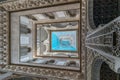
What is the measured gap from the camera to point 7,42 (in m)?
15.5

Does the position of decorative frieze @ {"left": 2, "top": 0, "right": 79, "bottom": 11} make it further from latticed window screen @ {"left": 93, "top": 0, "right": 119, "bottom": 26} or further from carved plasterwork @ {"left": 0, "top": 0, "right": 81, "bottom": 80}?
latticed window screen @ {"left": 93, "top": 0, "right": 119, "bottom": 26}

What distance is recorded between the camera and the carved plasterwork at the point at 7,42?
505 inches

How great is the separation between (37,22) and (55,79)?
7.45 metres

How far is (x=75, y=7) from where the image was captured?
42.7ft

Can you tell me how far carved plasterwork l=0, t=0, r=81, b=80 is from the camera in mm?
12820

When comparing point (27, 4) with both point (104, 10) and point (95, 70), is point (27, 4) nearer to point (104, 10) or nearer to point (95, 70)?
point (104, 10)

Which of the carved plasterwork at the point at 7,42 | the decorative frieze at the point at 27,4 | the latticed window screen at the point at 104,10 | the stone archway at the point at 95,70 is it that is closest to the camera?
the stone archway at the point at 95,70

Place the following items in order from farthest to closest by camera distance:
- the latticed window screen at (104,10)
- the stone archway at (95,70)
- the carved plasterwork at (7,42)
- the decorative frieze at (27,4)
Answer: the decorative frieze at (27,4)
the carved plasterwork at (7,42)
the latticed window screen at (104,10)
the stone archway at (95,70)

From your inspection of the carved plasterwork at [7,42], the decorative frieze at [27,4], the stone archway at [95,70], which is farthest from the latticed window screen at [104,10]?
the stone archway at [95,70]

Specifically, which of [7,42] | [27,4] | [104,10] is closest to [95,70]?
[104,10]

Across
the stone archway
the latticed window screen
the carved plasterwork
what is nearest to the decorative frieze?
the carved plasterwork

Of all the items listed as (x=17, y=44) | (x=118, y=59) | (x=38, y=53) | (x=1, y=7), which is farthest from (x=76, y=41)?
(x=118, y=59)

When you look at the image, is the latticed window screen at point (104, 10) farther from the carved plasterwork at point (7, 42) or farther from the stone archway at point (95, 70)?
the stone archway at point (95, 70)

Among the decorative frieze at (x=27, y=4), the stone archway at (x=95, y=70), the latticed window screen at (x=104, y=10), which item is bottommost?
the stone archway at (x=95, y=70)
